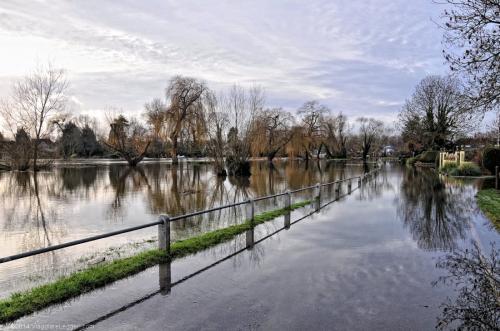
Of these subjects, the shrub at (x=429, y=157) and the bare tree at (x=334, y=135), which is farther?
the bare tree at (x=334, y=135)

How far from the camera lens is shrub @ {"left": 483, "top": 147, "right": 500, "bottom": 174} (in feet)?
108

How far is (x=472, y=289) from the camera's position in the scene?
6.23 m

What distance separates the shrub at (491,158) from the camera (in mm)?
32906

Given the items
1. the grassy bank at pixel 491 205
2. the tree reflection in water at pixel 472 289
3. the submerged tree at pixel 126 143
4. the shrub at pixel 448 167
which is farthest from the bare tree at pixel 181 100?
the tree reflection in water at pixel 472 289

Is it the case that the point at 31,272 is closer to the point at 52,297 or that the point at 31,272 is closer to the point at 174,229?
the point at 52,297

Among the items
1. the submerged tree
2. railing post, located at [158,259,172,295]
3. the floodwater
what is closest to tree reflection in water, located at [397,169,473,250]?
the floodwater

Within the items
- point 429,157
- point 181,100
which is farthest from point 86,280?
point 429,157

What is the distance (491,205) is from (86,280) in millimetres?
15241

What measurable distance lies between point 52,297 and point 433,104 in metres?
62.2

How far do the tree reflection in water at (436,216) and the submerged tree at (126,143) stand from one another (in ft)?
145

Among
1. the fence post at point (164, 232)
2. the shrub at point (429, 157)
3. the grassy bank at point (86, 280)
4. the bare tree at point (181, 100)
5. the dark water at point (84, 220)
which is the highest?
the bare tree at point (181, 100)

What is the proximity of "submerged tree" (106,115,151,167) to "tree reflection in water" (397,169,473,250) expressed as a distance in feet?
145

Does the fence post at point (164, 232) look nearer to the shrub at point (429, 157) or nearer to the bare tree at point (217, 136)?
the bare tree at point (217, 136)

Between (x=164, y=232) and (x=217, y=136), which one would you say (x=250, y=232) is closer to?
(x=164, y=232)
